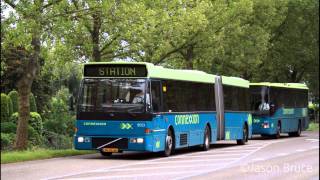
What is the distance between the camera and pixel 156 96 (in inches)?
824

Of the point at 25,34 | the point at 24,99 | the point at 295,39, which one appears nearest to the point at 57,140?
the point at 24,99

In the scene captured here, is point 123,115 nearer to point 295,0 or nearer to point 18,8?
point 18,8

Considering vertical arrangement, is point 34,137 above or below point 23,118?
below

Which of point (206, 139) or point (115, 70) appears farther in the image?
point (206, 139)

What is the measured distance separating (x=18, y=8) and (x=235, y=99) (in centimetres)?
1297

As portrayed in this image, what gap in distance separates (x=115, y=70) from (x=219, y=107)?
25.5 feet

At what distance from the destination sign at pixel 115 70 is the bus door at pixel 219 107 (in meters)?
7.18

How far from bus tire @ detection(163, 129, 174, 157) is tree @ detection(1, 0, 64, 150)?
4883 millimetres

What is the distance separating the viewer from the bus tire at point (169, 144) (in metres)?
21.6

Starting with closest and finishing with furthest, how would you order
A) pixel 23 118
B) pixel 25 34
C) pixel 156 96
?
pixel 25 34 < pixel 156 96 < pixel 23 118

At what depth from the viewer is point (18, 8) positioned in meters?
19.1

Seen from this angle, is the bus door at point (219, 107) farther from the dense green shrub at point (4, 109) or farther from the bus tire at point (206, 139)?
the dense green shrub at point (4, 109)

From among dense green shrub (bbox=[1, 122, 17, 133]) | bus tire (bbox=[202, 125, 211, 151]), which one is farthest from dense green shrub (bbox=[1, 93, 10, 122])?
bus tire (bbox=[202, 125, 211, 151])

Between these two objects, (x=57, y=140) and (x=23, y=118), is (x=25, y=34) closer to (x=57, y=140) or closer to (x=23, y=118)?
(x=23, y=118)
